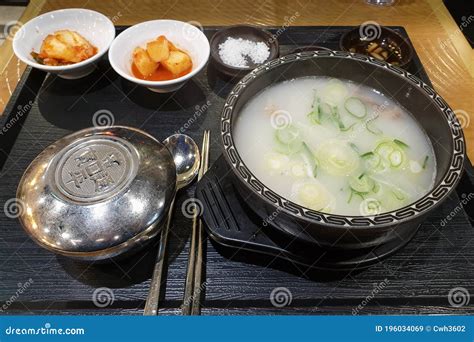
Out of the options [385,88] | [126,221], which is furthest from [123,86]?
[385,88]

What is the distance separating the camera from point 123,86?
2.06m

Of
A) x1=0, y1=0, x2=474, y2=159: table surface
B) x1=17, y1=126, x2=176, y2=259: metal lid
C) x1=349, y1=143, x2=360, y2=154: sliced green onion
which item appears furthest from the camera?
x1=0, y1=0, x2=474, y2=159: table surface

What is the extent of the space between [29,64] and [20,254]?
1008 mm

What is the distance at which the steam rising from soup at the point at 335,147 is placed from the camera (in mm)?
1438

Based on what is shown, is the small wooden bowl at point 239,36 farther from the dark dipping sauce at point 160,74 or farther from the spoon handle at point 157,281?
the spoon handle at point 157,281

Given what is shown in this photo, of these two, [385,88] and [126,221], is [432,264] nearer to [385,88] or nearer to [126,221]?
[385,88]

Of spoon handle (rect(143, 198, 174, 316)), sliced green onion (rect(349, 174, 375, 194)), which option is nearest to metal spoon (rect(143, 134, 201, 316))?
spoon handle (rect(143, 198, 174, 316))

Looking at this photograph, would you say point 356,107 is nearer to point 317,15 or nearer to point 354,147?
point 354,147

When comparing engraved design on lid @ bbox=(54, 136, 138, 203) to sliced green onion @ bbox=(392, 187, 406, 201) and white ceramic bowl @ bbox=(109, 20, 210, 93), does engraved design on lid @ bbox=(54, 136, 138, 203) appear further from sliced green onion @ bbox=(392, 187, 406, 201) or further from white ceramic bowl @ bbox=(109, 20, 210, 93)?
sliced green onion @ bbox=(392, 187, 406, 201)

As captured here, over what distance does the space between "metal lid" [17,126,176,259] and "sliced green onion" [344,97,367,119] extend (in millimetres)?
790

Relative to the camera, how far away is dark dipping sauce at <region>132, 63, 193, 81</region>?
2.00 meters

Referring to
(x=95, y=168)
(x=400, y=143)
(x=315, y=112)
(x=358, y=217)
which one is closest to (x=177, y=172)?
(x=95, y=168)

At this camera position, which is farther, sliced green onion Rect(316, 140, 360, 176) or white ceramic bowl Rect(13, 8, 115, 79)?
white ceramic bowl Rect(13, 8, 115, 79)

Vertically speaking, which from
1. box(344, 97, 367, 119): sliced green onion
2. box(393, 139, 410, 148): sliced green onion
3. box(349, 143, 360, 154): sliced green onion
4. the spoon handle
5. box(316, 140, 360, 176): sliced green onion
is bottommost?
the spoon handle
